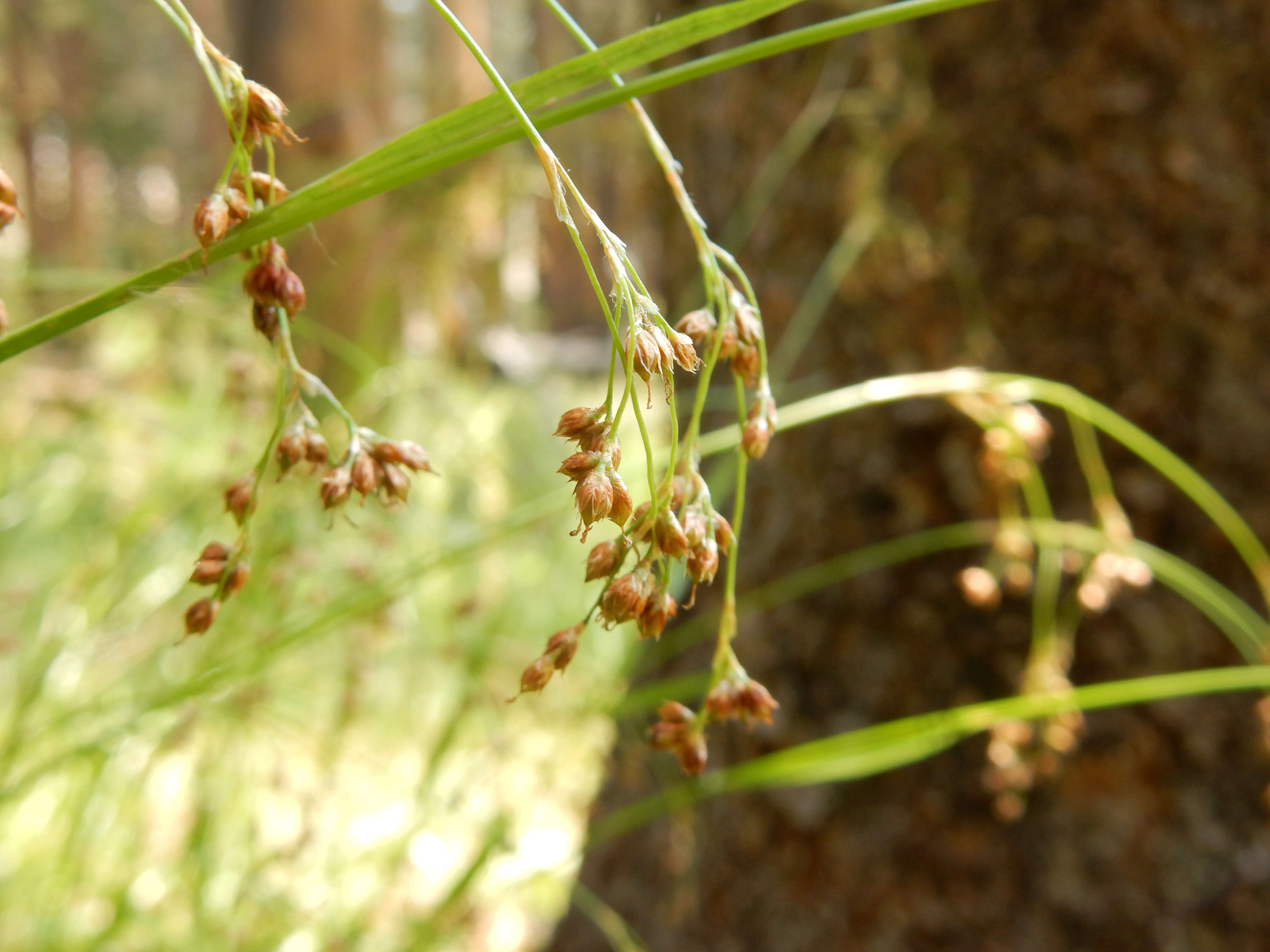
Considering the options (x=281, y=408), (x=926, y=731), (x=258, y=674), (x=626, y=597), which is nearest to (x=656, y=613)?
(x=626, y=597)

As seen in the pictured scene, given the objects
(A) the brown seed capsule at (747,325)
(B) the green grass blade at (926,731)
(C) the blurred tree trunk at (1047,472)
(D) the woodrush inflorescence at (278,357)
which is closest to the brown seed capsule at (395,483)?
(D) the woodrush inflorescence at (278,357)

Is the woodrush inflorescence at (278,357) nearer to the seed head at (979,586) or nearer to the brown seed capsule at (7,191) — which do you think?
the brown seed capsule at (7,191)

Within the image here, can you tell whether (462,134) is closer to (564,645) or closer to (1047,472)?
(564,645)

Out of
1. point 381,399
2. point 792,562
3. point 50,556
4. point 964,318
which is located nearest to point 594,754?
point 792,562

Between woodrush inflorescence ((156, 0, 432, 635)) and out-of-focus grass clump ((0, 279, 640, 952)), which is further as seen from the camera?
out-of-focus grass clump ((0, 279, 640, 952))

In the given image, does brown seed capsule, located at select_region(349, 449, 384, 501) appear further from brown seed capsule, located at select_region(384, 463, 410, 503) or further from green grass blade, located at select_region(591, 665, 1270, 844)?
green grass blade, located at select_region(591, 665, 1270, 844)

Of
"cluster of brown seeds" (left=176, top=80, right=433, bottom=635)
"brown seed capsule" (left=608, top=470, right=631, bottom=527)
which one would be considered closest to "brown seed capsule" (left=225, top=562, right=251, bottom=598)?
"cluster of brown seeds" (left=176, top=80, right=433, bottom=635)
